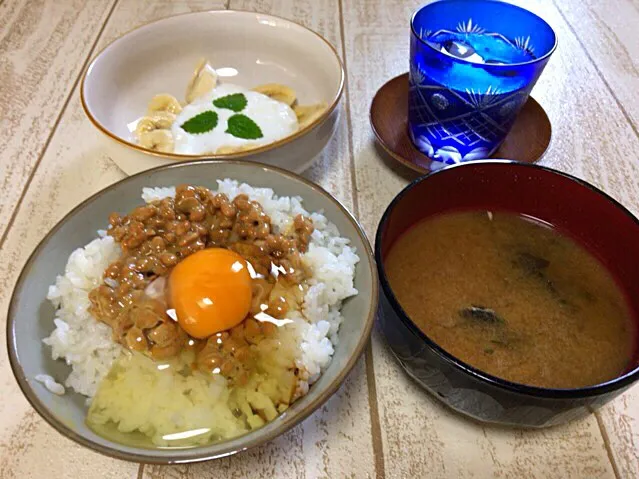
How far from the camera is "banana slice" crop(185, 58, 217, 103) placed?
205 cm

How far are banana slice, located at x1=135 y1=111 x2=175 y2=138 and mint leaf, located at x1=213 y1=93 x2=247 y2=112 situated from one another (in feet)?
0.59

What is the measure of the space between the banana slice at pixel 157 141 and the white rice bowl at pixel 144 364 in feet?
1.20

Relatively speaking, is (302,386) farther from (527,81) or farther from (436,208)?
(527,81)

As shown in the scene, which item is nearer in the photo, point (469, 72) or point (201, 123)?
point (469, 72)

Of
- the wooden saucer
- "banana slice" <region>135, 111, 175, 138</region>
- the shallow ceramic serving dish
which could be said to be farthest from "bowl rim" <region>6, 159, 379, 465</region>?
"banana slice" <region>135, 111, 175, 138</region>

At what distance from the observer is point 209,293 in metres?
1.21

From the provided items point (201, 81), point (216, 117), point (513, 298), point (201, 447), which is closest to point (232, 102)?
point (216, 117)

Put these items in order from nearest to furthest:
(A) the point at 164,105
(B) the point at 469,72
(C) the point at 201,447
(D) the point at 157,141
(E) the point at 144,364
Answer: (C) the point at 201,447, (E) the point at 144,364, (B) the point at 469,72, (D) the point at 157,141, (A) the point at 164,105

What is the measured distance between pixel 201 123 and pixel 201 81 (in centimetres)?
32

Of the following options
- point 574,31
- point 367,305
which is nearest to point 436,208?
point 367,305

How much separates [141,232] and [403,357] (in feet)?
2.34

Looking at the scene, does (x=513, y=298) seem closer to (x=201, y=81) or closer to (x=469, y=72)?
(x=469, y=72)

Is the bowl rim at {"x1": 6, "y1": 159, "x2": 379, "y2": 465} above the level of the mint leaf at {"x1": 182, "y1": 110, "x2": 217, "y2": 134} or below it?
above

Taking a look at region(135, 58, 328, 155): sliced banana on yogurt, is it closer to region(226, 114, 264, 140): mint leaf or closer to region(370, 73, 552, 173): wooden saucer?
region(226, 114, 264, 140): mint leaf
